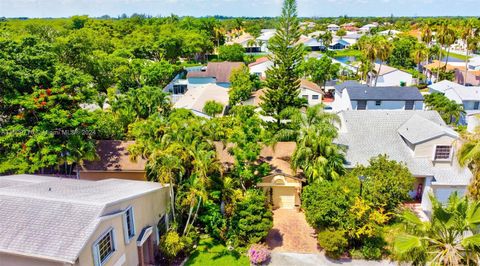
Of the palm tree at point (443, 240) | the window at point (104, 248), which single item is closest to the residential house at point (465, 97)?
the palm tree at point (443, 240)

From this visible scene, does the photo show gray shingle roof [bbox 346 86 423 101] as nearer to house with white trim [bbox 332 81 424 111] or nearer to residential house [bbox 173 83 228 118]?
house with white trim [bbox 332 81 424 111]

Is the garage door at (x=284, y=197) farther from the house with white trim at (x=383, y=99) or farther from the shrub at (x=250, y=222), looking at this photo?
the house with white trim at (x=383, y=99)

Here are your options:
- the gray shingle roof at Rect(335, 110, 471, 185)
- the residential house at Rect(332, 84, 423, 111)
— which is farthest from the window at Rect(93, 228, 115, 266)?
the residential house at Rect(332, 84, 423, 111)

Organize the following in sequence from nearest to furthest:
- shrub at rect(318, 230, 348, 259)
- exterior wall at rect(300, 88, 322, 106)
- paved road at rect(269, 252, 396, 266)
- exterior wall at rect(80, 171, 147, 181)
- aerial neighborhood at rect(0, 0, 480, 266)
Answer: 1. aerial neighborhood at rect(0, 0, 480, 266)
2. shrub at rect(318, 230, 348, 259)
3. paved road at rect(269, 252, 396, 266)
4. exterior wall at rect(80, 171, 147, 181)
5. exterior wall at rect(300, 88, 322, 106)

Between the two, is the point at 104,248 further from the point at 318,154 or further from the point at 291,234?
the point at 318,154

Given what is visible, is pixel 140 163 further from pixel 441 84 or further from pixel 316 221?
pixel 441 84

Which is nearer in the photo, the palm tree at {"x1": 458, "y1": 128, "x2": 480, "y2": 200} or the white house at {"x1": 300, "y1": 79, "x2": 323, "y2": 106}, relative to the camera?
the palm tree at {"x1": 458, "y1": 128, "x2": 480, "y2": 200}
